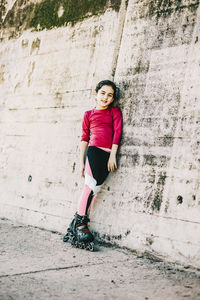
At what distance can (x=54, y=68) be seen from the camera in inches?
176

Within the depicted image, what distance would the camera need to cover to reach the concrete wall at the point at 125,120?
3.08m

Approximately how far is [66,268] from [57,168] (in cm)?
163

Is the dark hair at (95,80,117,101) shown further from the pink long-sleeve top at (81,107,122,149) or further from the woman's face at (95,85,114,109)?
the pink long-sleeve top at (81,107,122,149)

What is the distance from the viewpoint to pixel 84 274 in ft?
8.46

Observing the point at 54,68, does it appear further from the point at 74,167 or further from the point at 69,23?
the point at 74,167

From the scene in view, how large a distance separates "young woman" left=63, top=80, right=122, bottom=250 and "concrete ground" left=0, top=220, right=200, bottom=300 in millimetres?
298

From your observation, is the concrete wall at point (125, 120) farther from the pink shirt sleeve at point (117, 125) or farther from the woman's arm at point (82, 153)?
the woman's arm at point (82, 153)

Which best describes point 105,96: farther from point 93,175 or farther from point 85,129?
point 93,175

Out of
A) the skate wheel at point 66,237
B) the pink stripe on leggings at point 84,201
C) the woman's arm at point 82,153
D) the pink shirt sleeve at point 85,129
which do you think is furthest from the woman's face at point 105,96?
the skate wheel at point 66,237

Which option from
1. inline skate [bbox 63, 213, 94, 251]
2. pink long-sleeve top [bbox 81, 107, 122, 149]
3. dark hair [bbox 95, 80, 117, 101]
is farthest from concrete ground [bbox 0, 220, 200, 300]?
dark hair [bbox 95, 80, 117, 101]

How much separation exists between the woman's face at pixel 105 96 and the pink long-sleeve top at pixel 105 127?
7 cm

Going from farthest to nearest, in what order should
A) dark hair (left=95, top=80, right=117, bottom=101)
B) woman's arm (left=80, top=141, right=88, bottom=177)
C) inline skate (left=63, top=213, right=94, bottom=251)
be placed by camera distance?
woman's arm (left=80, top=141, right=88, bottom=177) < dark hair (left=95, top=80, right=117, bottom=101) < inline skate (left=63, top=213, right=94, bottom=251)

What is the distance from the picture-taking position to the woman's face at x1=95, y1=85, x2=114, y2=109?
3.55m

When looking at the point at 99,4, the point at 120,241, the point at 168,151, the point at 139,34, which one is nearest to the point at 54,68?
the point at 99,4
